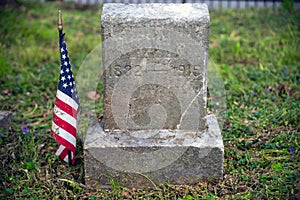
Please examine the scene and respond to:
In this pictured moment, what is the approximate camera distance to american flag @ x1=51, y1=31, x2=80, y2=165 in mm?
4004

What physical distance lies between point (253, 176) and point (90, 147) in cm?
131

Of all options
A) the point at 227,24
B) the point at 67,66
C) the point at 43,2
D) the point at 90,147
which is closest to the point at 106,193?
the point at 90,147

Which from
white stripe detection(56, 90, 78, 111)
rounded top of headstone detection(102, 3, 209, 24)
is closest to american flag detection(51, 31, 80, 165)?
white stripe detection(56, 90, 78, 111)

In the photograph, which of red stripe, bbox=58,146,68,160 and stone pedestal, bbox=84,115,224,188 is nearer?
stone pedestal, bbox=84,115,224,188

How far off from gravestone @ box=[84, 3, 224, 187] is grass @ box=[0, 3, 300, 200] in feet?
0.47

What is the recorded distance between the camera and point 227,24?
7160mm

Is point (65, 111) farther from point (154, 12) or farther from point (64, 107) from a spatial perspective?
point (154, 12)

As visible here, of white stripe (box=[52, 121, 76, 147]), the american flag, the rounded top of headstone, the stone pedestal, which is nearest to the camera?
the rounded top of headstone

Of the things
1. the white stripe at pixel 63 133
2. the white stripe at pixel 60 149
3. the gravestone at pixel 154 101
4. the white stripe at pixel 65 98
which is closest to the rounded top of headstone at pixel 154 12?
the gravestone at pixel 154 101

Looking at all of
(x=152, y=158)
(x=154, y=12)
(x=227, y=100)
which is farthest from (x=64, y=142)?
(x=227, y=100)

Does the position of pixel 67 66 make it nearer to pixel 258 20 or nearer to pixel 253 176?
pixel 253 176

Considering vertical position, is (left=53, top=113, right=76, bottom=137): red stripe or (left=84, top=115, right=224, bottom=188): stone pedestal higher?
(left=53, top=113, right=76, bottom=137): red stripe

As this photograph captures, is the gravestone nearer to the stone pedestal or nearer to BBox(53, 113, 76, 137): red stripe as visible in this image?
the stone pedestal

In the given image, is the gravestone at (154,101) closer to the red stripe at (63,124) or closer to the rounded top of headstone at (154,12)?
the rounded top of headstone at (154,12)
